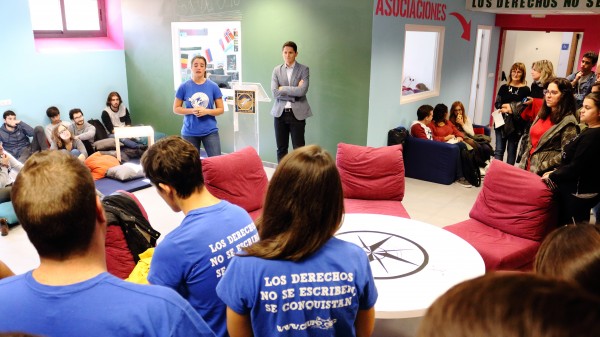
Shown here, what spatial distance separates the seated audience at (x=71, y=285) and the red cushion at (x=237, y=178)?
2.70m

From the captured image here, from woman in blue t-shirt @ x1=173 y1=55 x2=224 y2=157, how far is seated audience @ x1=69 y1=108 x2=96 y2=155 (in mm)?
2371

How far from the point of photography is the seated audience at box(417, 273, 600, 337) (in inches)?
21.5

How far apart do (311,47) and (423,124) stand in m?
1.86

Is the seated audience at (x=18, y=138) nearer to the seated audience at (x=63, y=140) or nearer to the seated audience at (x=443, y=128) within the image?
the seated audience at (x=63, y=140)

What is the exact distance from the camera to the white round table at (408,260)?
2.38 meters

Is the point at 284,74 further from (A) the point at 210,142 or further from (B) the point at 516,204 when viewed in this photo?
(B) the point at 516,204

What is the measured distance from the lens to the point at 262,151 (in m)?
7.14

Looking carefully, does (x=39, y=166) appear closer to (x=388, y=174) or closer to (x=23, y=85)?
(x=388, y=174)

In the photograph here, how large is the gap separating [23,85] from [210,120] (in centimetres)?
369

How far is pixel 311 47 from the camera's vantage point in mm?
6305

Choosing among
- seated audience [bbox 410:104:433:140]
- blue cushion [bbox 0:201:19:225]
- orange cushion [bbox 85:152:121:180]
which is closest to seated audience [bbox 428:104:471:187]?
seated audience [bbox 410:104:433:140]

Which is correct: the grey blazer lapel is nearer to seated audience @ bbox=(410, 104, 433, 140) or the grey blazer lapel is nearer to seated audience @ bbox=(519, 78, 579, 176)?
seated audience @ bbox=(410, 104, 433, 140)

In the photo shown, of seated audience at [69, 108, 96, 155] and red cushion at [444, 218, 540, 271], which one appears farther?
seated audience at [69, 108, 96, 155]

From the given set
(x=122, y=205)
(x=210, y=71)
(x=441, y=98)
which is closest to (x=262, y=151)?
(x=210, y=71)
